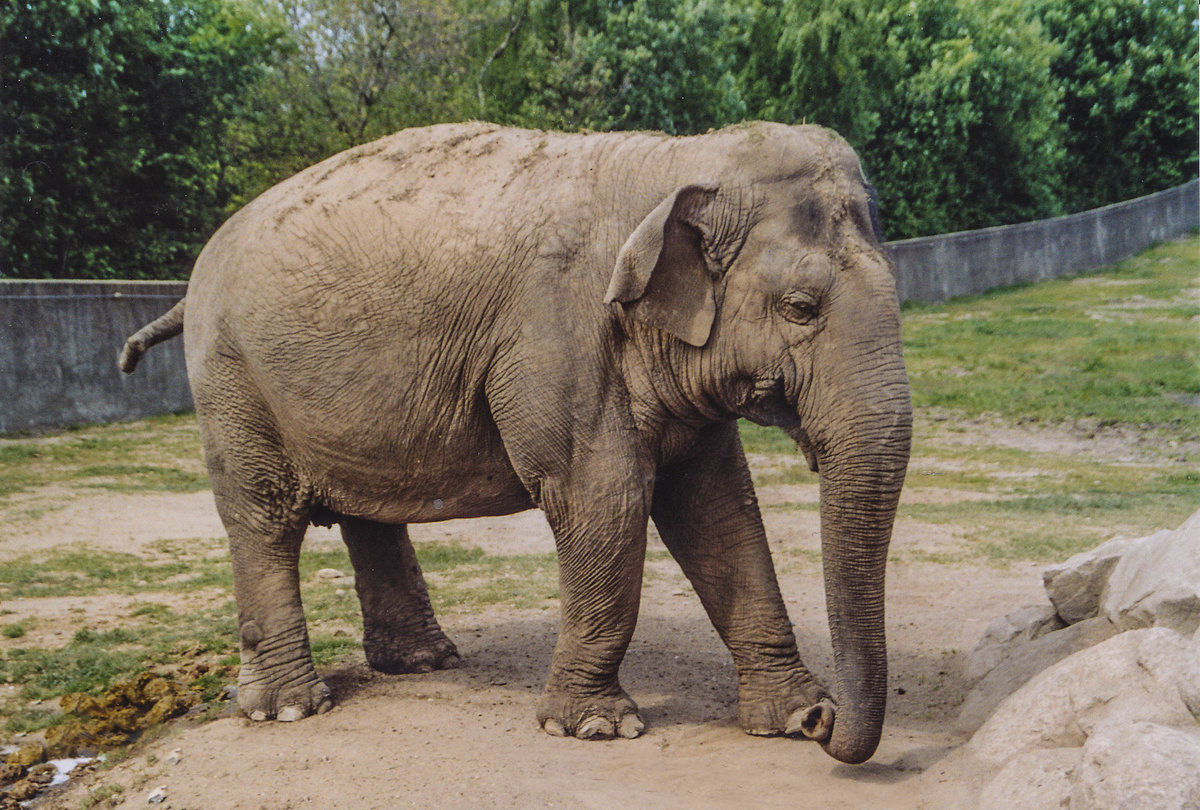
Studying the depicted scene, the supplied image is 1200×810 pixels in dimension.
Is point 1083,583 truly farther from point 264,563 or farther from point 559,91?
point 559,91

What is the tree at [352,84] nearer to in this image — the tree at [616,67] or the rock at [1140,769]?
the tree at [616,67]

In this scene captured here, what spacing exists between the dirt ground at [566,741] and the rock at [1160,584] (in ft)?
3.02

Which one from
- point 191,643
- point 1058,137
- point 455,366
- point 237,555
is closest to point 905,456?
point 455,366

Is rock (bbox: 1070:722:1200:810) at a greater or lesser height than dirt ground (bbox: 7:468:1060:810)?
greater

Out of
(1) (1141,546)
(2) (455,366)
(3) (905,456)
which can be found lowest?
(1) (1141,546)

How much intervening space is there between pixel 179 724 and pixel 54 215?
618 inches

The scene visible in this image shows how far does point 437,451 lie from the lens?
605 cm

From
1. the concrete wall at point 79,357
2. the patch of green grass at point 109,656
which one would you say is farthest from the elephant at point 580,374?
the concrete wall at point 79,357

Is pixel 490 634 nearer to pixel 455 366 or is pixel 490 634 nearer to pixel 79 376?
pixel 455 366

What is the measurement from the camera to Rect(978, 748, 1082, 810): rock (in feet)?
14.1

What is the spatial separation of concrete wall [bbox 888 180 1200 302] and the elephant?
62.2ft

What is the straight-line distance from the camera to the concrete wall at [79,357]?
15.5 meters

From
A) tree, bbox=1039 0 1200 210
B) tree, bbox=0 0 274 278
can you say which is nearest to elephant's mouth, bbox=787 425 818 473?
tree, bbox=0 0 274 278

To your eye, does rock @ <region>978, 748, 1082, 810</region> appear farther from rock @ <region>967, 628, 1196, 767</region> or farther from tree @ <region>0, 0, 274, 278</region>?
tree @ <region>0, 0, 274, 278</region>
